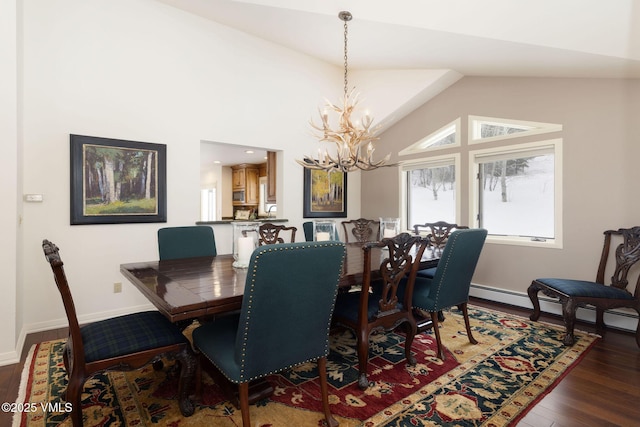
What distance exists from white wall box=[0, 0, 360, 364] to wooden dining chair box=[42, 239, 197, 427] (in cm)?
141

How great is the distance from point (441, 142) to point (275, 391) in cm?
409

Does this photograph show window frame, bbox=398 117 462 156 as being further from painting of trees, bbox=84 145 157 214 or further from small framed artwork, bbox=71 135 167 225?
painting of trees, bbox=84 145 157 214

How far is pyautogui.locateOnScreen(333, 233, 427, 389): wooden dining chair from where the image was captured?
219 cm

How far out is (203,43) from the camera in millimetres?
4066

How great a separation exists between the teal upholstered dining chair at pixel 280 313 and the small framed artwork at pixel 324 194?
350cm

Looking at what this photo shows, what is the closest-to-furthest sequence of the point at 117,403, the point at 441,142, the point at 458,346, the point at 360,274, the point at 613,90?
the point at 117,403, the point at 360,274, the point at 458,346, the point at 613,90, the point at 441,142

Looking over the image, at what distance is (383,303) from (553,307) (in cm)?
259

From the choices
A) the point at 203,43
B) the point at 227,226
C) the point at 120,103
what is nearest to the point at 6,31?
the point at 120,103

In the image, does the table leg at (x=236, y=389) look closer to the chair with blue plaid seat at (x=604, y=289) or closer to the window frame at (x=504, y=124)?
the chair with blue plaid seat at (x=604, y=289)

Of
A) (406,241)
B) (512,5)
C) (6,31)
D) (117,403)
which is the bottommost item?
(117,403)

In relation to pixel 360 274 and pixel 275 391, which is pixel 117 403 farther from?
pixel 360 274

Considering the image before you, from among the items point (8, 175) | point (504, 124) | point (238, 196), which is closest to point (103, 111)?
point (8, 175)

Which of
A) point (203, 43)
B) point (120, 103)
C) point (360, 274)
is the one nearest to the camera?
point (360, 274)

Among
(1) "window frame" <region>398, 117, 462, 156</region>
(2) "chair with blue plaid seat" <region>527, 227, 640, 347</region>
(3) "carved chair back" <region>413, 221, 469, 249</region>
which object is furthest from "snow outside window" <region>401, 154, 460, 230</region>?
(2) "chair with blue plaid seat" <region>527, 227, 640, 347</region>
